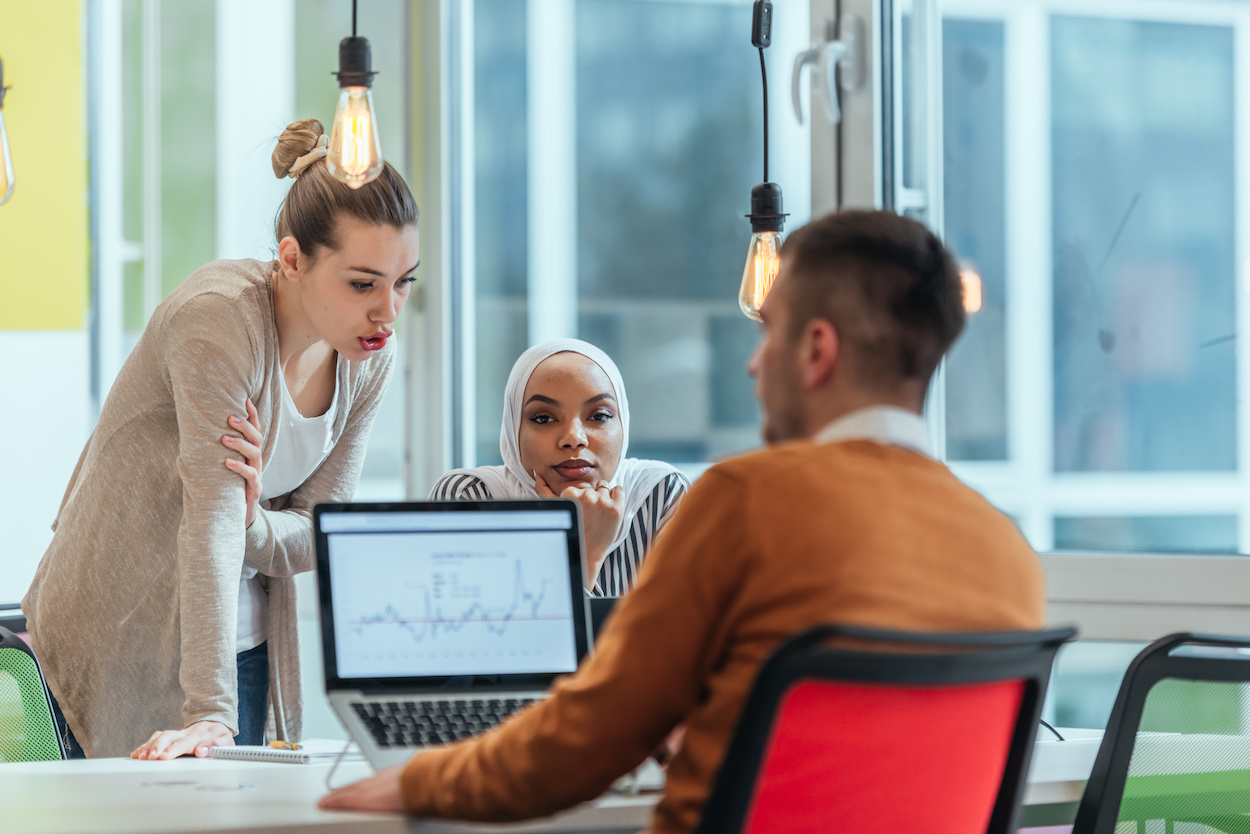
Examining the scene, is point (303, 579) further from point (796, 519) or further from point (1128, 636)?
point (796, 519)

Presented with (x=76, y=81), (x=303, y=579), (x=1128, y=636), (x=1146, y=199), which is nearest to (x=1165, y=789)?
(x=1128, y=636)

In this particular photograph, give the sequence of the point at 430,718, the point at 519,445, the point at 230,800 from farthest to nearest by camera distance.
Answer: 1. the point at 519,445
2. the point at 430,718
3. the point at 230,800

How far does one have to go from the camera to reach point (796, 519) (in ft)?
3.05

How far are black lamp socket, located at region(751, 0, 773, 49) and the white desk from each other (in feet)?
3.71

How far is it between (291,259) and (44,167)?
4.73 feet

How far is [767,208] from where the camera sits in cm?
182

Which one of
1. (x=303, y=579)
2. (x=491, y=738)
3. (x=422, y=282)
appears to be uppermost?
(x=422, y=282)

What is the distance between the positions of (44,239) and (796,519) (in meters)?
2.58

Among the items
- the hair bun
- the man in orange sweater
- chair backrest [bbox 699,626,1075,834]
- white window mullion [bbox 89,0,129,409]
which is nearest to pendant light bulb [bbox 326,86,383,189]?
the hair bun

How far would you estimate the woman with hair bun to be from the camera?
178 centimetres

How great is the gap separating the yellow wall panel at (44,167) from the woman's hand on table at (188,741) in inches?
66.0

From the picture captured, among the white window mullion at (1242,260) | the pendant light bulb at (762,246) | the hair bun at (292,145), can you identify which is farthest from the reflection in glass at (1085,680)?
the hair bun at (292,145)

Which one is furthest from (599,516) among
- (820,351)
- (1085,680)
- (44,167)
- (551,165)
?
(551,165)

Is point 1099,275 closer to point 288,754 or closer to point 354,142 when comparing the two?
point 354,142
